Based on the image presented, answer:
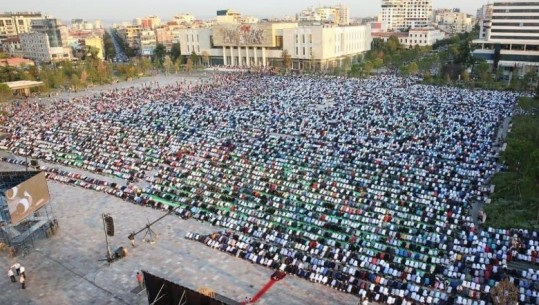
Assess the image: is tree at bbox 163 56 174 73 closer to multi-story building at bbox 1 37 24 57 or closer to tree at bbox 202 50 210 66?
tree at bbox 202 50 210 66

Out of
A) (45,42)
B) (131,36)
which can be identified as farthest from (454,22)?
(45,42)

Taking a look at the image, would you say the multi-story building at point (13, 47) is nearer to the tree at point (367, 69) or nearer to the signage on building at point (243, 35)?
the signage on building at point (243, 35)

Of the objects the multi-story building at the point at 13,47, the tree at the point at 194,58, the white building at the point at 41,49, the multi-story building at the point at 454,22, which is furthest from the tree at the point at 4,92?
the multi-story building at the point at 454,22

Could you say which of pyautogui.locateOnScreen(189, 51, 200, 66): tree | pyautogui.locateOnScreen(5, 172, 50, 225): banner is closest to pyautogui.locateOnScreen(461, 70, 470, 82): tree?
pyautogui.locateOnScreen(5, 172, 50, 225): banner

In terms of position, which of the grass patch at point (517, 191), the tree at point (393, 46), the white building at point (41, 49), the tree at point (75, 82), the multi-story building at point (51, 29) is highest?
the multi-story building at point (51, 29)

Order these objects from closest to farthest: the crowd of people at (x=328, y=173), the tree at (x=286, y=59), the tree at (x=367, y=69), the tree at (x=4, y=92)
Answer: the crowd of people at (x=328, y=173) < the tree at (x=4, y=92) < the tree at (x=367, y=69) < the tree at (x=286, y=59)

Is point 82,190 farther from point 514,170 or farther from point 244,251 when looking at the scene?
point 514,170

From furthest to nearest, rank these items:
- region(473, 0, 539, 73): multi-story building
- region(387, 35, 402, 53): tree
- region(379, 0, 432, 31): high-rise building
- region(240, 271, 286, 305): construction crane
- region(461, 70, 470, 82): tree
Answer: region(379, 0, 432, 31): high-rise building < region(387, 35, 402, 53): tree < region(473, 0, 539, 73): multi-story building < region(461, 70, 470, 82): tree < region(240, 271, 286, 305): construction crane
